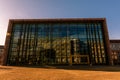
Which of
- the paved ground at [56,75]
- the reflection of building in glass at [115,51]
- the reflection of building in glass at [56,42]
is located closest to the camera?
the paved ground at [56,75]

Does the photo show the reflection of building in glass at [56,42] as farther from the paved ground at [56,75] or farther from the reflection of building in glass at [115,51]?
the paved ground at [56,75]

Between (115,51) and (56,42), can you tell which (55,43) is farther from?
(115,51)

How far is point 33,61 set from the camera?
38000mm

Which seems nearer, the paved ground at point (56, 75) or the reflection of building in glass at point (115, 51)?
the paved ground at point (56, 75)

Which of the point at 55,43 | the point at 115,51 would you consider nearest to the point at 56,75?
the point at 55,43

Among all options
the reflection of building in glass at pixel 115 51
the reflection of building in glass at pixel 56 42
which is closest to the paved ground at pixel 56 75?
the reflection of building in glass at pixel 56 42

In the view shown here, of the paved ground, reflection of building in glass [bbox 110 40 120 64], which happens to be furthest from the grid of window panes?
the paved ground

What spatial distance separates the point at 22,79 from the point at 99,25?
34.8 metres

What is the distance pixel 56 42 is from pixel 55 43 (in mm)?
457

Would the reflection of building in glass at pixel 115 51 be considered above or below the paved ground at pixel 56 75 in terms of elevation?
above

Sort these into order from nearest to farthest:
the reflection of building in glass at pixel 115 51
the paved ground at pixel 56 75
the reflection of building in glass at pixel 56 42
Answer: the paved ground at pixel 56 75
the reflection of building in glass at pixel 56 42
the reflection of building in glass at pixel 115 51

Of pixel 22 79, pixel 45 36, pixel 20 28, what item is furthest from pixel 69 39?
pixel 22 79

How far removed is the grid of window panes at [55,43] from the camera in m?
37.9

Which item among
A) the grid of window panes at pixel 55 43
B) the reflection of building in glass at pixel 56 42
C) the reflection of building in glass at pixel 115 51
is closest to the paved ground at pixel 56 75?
the reflection of building in glass at pixel 56 42
